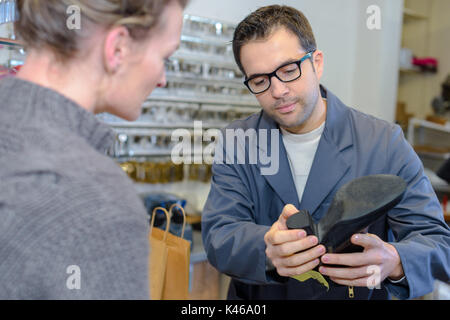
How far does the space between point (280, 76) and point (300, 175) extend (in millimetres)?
339

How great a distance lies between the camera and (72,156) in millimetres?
565

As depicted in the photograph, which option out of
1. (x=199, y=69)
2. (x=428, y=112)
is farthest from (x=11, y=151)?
(x=428, y=112)

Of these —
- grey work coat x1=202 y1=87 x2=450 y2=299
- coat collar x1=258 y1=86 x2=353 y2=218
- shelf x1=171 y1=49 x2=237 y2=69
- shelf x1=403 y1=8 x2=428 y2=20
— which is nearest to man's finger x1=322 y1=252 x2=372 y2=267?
grey work coat x1=202 y1=87 x2=450 y2=299

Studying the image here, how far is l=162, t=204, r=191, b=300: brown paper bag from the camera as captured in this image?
1.62 meters

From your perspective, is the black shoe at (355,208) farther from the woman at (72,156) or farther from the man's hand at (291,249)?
the woman at (72,156)

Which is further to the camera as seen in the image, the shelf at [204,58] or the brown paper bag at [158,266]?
the shelf at [204,58]

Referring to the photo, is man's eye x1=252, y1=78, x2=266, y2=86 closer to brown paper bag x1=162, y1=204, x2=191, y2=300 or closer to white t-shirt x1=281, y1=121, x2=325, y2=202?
white t-shirt x1=281, y1=121, x2=325, y2=202

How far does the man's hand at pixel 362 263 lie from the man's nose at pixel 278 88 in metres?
0.52

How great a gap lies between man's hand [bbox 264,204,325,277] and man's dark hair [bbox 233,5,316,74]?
2.01 feet

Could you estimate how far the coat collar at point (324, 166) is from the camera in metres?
1.36

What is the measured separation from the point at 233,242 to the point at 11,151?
0.81 m

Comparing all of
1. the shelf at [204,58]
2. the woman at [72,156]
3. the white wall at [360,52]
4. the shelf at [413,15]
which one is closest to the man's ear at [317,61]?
the woman at [72,156]
